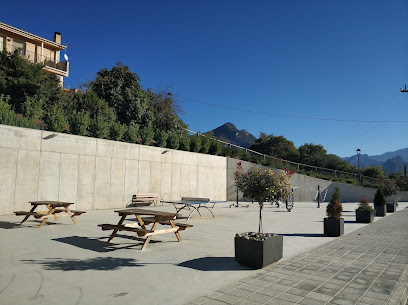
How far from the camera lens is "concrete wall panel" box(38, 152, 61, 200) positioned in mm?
12422

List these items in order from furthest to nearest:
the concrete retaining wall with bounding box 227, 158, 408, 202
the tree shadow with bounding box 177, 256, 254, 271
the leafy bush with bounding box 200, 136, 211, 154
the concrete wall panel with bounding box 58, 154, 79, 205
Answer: the concrete retaining wall with bounding box 227, 158, 408, 202, the leafy bush with bounding box 200, 136, 211, 154, the concrete wall panel with bounding box 58, 154, 79, 205, the tree shadow with bounding box 177, 256, 254, 271

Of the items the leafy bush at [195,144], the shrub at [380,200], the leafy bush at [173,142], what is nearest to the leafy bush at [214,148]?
the leafy bush at [195,144]

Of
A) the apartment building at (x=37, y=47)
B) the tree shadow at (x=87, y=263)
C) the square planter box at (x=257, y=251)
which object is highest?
the apartment building at (x=37, y=47)

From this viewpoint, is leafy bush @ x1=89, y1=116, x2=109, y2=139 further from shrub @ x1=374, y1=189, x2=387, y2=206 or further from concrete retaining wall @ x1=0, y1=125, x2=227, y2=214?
shrub @ x1=374, y1=189, x2=387, y2=206

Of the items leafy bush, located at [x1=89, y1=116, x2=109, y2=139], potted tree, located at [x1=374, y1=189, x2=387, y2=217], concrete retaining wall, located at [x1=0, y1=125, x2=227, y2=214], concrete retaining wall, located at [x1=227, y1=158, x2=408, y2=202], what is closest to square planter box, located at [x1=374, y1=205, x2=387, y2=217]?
potted tree, located at [x1=374, y1=189, x2=387, y2=217]

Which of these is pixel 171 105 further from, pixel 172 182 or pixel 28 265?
pixel 28 265

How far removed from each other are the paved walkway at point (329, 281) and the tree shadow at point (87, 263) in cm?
198

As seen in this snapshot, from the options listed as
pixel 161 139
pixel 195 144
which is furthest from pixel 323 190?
pixel 161 139

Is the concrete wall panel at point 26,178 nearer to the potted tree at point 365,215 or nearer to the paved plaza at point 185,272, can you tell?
the paved plaza at point 185,272

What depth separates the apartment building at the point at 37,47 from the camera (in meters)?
30.8

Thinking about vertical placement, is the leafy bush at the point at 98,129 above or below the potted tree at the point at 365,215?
above

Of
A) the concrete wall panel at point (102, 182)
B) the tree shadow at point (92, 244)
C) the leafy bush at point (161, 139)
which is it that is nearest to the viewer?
the tree shadow at point (92, 244)

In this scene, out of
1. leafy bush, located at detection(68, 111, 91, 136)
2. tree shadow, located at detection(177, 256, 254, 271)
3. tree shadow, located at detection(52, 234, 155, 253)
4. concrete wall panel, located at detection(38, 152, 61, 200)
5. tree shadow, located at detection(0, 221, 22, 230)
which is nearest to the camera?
tree shadow, located at detection(177, 256, 254, 271)

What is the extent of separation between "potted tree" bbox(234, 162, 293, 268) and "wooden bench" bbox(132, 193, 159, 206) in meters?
10.8
